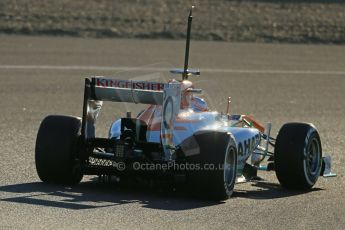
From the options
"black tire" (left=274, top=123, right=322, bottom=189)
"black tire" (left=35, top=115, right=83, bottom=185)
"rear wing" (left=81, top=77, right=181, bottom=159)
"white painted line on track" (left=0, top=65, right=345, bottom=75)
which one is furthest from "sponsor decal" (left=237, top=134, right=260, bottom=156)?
"white painted line on track" (left=0, top=65, right=345, bottom=75)

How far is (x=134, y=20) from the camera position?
33.3 metres

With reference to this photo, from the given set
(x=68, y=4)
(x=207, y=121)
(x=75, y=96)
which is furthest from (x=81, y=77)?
(x=68, y=4)

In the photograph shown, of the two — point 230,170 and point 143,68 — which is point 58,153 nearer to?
point 230,170

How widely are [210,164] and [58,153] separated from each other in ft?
4.85

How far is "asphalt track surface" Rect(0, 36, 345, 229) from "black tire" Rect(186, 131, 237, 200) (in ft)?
0.42

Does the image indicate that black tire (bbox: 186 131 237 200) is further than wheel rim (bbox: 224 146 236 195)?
No

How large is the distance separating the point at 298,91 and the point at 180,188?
454 inches

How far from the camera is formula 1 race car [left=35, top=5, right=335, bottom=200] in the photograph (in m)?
9.25

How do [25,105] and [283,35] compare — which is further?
[283,35]

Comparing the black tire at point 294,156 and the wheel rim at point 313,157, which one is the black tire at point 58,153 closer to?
the black tire at point 294,156

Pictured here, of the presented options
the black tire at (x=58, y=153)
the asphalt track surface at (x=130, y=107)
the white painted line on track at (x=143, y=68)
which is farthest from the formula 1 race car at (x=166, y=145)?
the white painted line on track at (x=143, y=68)

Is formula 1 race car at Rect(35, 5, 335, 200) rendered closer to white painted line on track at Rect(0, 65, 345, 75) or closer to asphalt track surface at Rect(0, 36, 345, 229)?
asphalt track surface at Rect(0, 36, 345, 229)

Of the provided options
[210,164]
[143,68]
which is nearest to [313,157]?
[210,164]

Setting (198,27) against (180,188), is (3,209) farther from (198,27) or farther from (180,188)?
(198,27)
